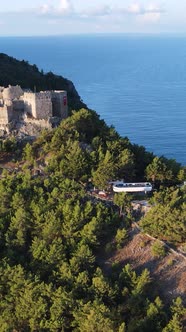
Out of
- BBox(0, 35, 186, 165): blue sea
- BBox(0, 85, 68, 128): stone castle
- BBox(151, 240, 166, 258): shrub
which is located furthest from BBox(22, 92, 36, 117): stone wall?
BBox(0, 35, 186, 165): blue sea

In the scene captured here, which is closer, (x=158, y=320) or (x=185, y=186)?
(x=158, y=320)

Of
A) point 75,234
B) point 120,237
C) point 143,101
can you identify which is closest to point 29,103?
point 75,234

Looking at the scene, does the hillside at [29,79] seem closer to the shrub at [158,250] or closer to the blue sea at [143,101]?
the blue sea at [143,101]

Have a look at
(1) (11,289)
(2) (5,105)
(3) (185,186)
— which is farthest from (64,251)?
(2) (5,105)

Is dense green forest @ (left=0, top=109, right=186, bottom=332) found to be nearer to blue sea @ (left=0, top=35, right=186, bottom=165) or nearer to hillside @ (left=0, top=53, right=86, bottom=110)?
hillside @ (left=0, top=53, right=86, bottom=110)

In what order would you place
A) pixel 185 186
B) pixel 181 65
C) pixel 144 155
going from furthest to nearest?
1. pixel 181 65
2. pixel 144 155
3. pixel 185 186

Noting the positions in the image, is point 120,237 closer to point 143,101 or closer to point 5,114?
point 5,114

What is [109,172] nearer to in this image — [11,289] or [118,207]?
[118,207]
